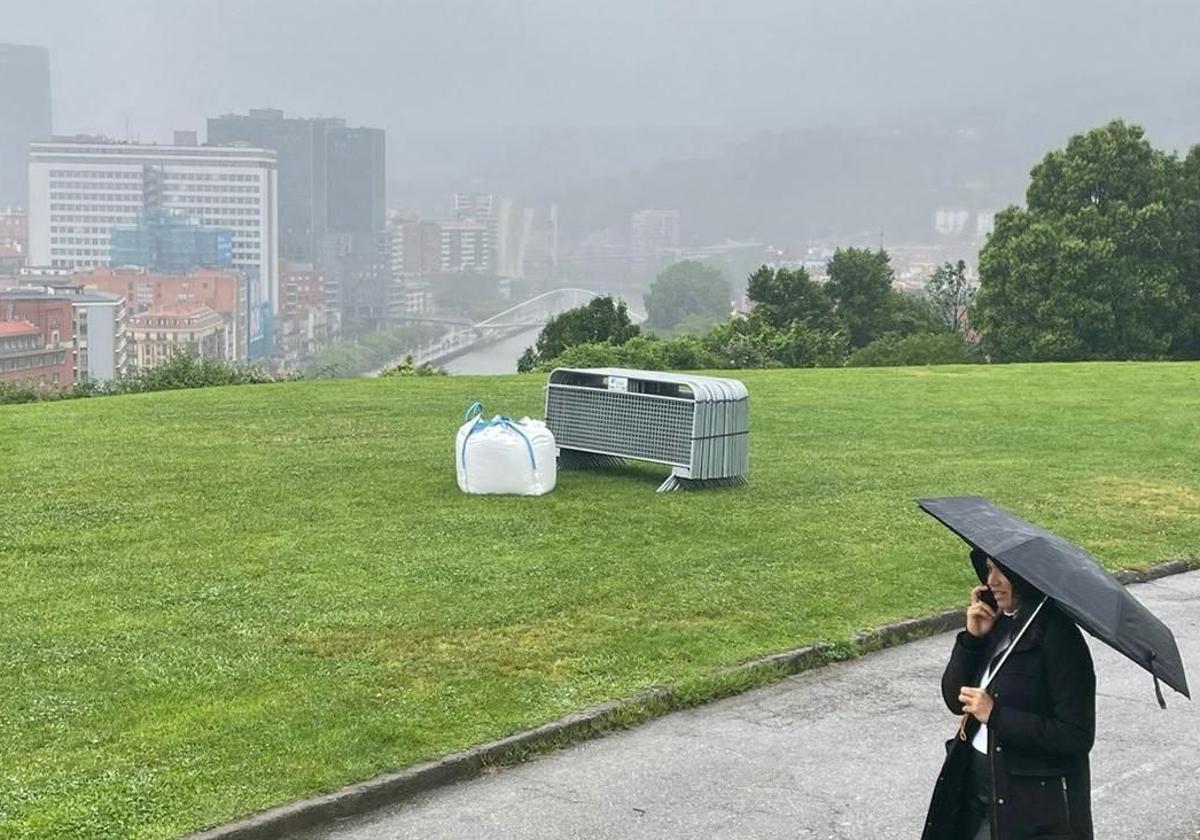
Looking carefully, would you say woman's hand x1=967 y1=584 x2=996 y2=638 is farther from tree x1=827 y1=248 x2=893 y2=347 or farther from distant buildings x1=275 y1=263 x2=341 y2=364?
distant buildings x1=275 y1=263 x2=341 y2=364

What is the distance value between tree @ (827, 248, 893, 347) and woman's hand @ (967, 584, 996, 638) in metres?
53.7

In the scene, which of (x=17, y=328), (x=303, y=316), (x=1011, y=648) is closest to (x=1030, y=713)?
(x=1011, y=648)

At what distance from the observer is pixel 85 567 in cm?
847

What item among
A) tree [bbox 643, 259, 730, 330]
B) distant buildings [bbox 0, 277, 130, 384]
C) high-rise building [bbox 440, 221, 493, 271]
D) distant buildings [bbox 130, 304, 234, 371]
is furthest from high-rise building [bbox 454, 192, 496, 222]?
distant buildings [bbox 0, 277, 130, 384]

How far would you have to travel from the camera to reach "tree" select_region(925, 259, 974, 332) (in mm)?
61500

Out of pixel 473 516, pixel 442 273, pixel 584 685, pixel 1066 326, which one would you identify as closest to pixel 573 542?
pixel 473 516

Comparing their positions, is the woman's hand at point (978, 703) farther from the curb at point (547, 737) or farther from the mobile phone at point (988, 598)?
the curb at point (547, 737)

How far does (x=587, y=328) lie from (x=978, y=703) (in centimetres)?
3985

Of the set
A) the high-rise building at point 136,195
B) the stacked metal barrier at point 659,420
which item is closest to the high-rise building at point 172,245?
the high-rise building at point 136,195

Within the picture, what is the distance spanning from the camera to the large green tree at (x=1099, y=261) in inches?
1752

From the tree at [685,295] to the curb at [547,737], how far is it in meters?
88.3

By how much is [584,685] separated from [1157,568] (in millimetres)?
5501

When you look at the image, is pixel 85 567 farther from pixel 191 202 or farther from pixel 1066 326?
pixel 191 202

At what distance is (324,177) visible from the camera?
185m
